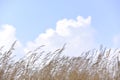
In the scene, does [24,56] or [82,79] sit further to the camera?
[82,79]

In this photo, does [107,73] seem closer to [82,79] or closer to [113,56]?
[113,56]

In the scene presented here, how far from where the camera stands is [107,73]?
5312mm

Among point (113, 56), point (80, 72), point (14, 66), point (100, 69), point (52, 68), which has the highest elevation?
point (113, 56)

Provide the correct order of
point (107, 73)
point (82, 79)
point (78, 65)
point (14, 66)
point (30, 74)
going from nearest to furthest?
1. point (14, 66)
2. point (30, 74)
3. point (82, 79)
4. point (78, 65)
5. point (107, 73)

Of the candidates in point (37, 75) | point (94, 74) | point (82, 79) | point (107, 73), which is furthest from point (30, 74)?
point (107, 73)

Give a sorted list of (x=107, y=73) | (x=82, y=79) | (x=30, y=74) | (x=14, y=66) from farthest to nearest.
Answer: (x=107, y=73), (x=82, y=79), (x=30, y=74), (x=14, y=66)

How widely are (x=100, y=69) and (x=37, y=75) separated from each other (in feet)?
4.45

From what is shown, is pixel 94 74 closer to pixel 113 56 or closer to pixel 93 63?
pixel 93 63

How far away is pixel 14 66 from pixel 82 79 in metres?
1.14

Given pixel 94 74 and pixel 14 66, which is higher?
pixel 94 74

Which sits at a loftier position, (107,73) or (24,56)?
(107,73)

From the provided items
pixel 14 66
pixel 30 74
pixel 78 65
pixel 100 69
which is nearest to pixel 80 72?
pixel 78 65

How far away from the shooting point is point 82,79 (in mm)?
4641

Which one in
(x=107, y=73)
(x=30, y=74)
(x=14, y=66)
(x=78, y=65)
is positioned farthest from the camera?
(x=107, y=73)
